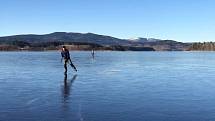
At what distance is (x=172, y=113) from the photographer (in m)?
13.0

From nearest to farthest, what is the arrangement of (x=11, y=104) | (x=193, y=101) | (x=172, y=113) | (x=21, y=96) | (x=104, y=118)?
(x=104, y=118)
(x=172, y=113)
(x=11, y=104)
(x=193, y=101)
(x=21, y=96)

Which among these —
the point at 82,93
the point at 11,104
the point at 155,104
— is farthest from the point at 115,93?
the point at 11,104

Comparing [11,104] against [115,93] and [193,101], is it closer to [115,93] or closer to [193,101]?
[115,93]

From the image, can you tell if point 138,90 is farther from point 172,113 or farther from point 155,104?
point 172,113

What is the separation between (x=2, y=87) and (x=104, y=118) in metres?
9.09

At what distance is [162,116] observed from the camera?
12.5 m

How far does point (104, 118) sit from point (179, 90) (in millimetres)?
7591

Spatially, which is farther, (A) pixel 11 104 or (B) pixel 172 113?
(A) pixel 11 104

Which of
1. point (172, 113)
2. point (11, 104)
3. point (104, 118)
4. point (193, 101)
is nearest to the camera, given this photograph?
point (104, 118)

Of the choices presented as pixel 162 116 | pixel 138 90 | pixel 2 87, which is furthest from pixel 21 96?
pixel 162 116

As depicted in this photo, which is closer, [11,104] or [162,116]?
[162,116]

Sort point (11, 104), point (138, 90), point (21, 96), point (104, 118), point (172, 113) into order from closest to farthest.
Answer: point (104, 118)
point (172, 113)
point (11, 104)
point (21, 96)
point (138, 90)

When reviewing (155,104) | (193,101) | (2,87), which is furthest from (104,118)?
(2,87)

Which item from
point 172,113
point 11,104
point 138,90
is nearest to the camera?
point 172,113
